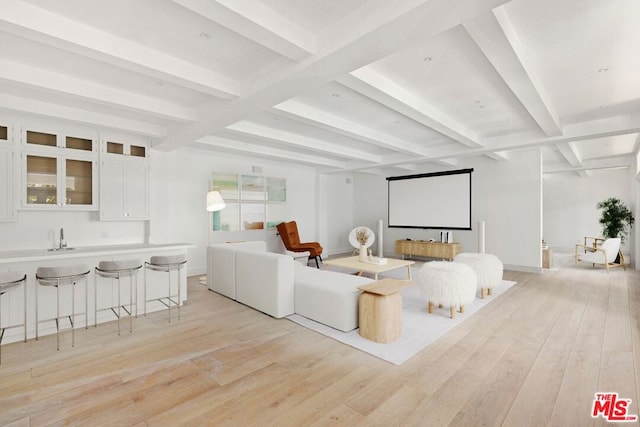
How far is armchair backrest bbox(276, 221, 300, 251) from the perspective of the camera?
6.95m

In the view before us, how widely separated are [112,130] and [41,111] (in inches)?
35.9

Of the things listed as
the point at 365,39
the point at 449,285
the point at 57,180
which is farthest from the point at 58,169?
the point at 449,285

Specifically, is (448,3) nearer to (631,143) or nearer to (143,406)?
(143,406)

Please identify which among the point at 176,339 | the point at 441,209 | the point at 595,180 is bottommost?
the point at 176,339

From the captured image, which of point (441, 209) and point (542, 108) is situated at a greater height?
point (542, 108)

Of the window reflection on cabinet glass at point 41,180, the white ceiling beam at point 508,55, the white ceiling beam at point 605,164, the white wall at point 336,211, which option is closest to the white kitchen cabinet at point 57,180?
the window reflection on cabinet glass at point 41,180

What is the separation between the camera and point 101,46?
2.34 meters

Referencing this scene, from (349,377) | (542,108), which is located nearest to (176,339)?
(349,377)

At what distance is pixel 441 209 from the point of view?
25.6 feet

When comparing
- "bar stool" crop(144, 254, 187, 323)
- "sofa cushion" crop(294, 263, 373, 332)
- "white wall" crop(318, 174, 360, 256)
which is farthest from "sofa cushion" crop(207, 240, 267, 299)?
"white wall" crop(318, 174, 360, 256)

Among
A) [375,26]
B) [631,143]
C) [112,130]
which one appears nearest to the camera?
[375,26]

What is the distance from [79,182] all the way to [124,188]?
21.2 inches

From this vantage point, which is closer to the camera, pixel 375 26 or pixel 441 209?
pixel 375 26

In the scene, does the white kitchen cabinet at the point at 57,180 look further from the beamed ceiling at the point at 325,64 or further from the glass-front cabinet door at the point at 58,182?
the beamed ceiling at the point at 325,64
